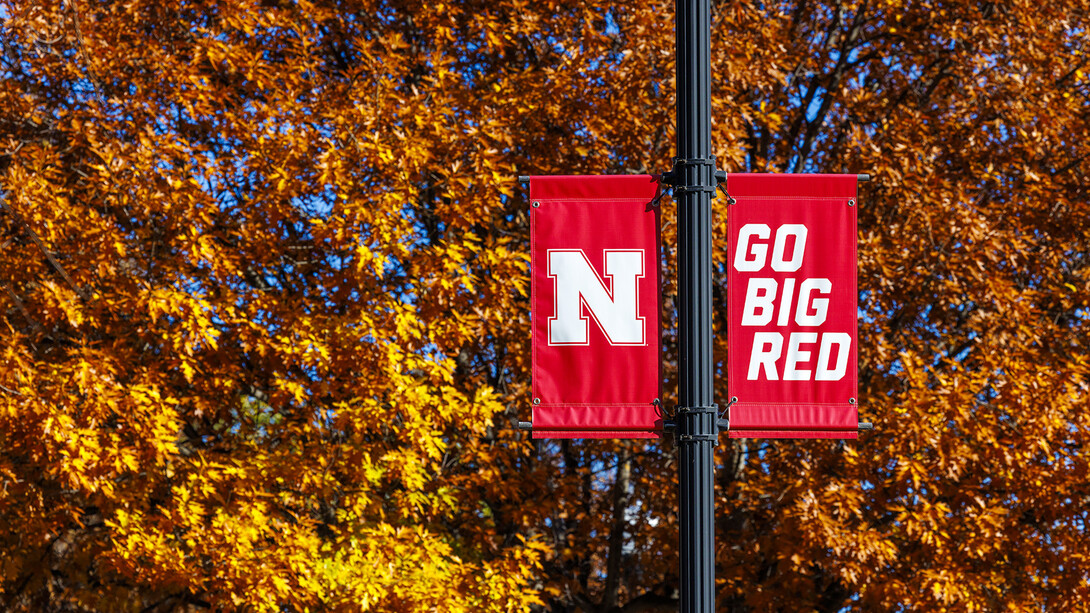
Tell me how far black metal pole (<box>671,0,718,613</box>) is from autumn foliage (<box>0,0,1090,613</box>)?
524 cm

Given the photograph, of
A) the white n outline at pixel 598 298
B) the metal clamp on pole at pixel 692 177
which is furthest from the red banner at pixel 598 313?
the metal clamp on pole at pixel 692 177

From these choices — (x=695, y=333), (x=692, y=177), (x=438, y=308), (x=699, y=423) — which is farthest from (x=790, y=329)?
(x=438, y=308)

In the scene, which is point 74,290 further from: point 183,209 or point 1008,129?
point 1008,129

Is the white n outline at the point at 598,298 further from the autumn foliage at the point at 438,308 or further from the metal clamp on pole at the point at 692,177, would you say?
the autumn foliage at the point at 438,308

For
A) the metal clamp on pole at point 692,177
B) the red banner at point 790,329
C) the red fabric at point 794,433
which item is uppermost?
the metal clamp on pole at point 692,177

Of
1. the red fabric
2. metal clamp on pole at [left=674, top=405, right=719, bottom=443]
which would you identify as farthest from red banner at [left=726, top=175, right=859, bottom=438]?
metal clamp on pole at [left=674, top=405, right=719, bottom=443]

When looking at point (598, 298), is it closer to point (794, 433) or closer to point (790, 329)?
point (790, 329)

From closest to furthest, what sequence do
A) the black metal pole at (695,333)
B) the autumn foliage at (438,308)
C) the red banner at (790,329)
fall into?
the black metal pole at (695,333) → the red banner at (790,329) → the autumn foliage at (438,308)

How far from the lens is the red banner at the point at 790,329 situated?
17.5 feet

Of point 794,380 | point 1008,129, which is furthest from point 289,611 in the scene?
point 1008,129

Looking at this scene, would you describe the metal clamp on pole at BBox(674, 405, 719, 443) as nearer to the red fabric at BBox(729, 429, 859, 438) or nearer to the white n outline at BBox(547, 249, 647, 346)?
the red fabric at BBox(729, 429, 859, 438)

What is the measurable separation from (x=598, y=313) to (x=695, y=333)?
0.46m

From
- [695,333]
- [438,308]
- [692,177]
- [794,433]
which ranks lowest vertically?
[794,433]

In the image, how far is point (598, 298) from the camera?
5.40m
